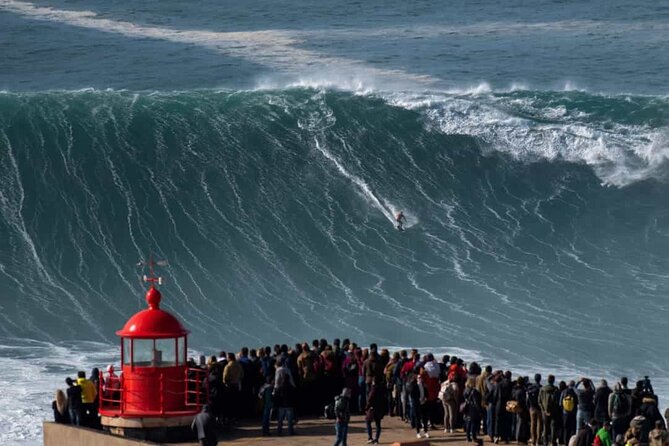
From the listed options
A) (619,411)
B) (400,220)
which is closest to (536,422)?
(619,411)

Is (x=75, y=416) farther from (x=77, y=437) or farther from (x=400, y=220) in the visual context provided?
(x=400, y=220)

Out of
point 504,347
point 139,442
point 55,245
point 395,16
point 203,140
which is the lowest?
point 139,442

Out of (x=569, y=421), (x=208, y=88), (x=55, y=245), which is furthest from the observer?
(x=208, y=88)

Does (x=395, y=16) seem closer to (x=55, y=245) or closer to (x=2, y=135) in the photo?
(x=2, y=135)

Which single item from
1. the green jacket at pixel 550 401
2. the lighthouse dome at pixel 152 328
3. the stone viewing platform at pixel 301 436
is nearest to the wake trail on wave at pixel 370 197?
the stone viewing platform at pixel 301 436

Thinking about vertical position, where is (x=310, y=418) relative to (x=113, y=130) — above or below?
below

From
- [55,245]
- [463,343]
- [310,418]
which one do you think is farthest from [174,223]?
[310,418]
